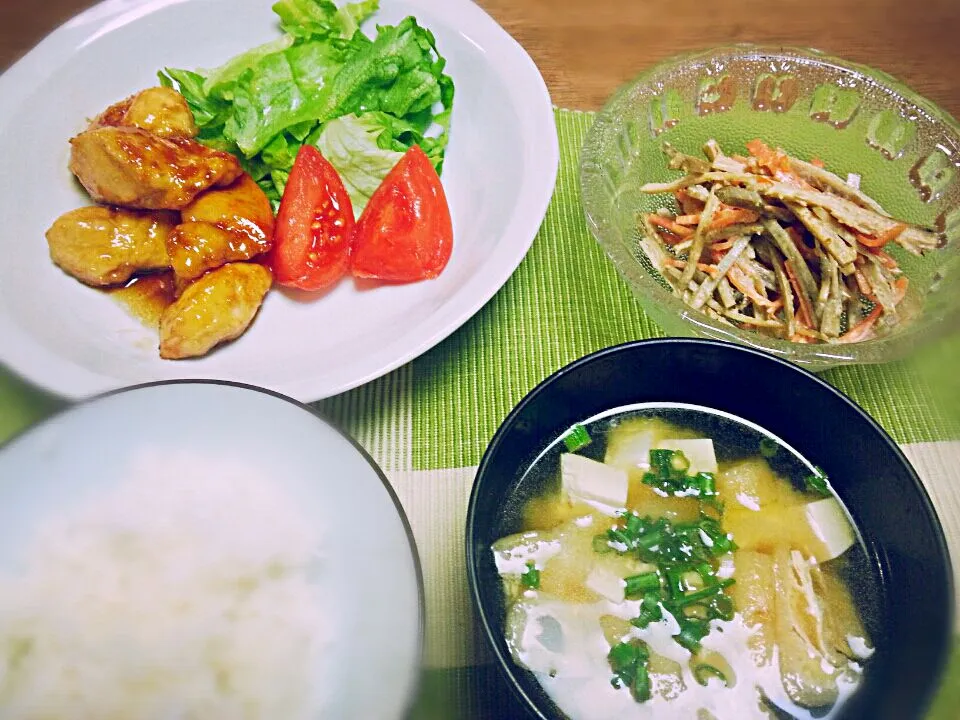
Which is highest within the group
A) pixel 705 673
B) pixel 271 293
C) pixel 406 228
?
pixel 406 228

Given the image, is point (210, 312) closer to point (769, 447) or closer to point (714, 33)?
point (769, 447)

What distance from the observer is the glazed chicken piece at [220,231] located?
46.4 inches

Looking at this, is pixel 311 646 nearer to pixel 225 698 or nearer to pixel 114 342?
pixel 225 698

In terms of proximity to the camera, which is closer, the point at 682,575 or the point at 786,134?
the point at 682,575

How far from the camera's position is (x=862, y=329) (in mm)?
1130

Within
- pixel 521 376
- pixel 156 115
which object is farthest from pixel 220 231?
pixel 521 376

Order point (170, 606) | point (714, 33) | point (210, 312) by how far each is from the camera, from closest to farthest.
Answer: point (170, 606)
point (210, 312)
point (714, 33)

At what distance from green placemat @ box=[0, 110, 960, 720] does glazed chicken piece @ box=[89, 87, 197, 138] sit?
55cm

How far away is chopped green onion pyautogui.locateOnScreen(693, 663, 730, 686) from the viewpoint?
0.81m

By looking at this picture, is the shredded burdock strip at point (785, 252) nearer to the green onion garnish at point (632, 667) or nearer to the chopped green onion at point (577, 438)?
the chopped green onion at point (577, 438)

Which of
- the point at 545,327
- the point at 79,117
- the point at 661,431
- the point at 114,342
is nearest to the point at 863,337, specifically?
the point at 661,431

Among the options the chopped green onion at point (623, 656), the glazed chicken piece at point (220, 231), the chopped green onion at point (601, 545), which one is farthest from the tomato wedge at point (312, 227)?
the chopped green onion at point (623, 656)

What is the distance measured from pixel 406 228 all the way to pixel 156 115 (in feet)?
1.74

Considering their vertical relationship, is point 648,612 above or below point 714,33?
below
